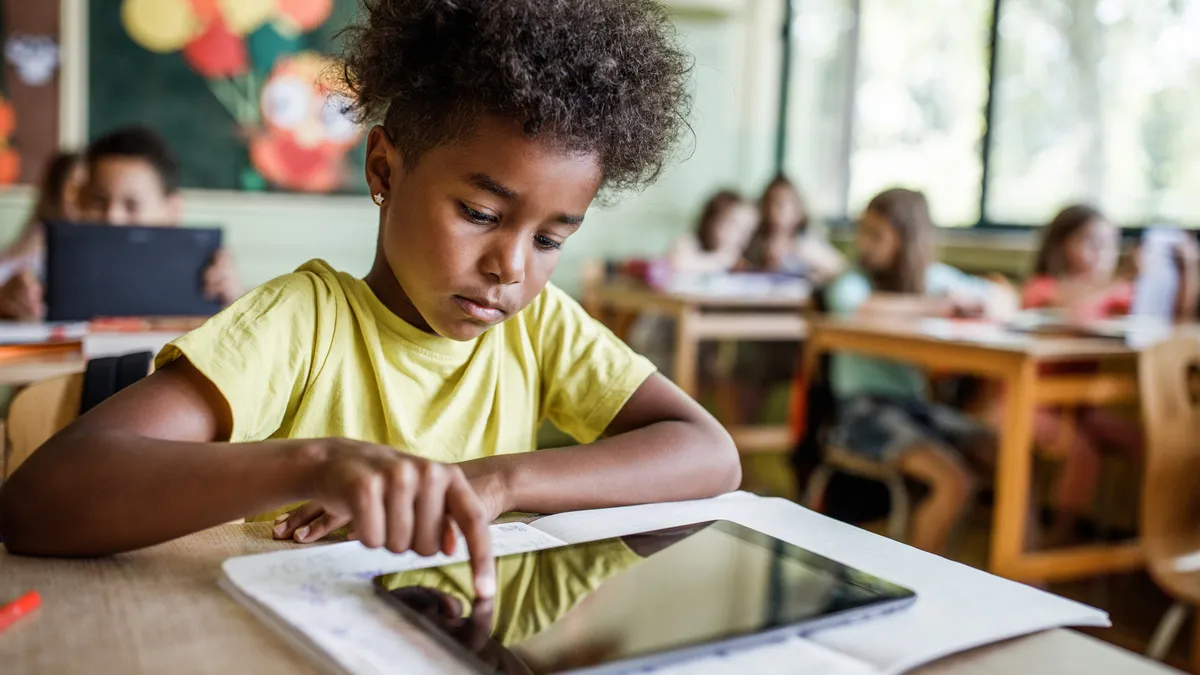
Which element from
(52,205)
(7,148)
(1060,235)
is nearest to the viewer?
(1060,235)

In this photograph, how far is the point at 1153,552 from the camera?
180cm

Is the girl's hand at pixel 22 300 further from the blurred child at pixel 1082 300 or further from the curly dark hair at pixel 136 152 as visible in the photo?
the blurred child at pixel 1082 300

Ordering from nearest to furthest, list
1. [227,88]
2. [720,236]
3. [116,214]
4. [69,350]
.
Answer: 1. [69,350]
2. [116,214]
3. [227,88]
4. [720,236]

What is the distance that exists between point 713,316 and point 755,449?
614 millimetres

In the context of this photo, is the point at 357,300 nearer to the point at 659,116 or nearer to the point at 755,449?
the point at 659,116

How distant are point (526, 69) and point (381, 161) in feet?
0.58

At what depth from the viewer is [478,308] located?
0.83 meters

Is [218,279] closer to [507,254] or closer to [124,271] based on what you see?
[124,271]

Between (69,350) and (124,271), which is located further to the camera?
(124,271)

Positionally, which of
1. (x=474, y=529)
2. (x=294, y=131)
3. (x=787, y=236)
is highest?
(x=294, y=131)

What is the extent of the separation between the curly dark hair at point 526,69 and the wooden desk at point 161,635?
1.29 feet

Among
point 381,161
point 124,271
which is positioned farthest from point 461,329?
point 124,271

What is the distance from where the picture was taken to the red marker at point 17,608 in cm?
48

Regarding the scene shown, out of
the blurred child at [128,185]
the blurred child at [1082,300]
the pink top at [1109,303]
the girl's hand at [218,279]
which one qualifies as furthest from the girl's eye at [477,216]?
the pink top at [1109,303]
